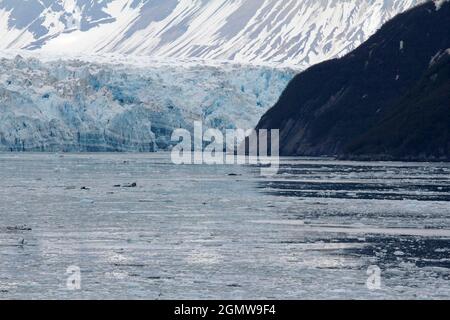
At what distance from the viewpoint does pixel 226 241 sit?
185 feet

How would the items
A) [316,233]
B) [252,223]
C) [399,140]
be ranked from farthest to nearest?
1. [399,140]
2. [252,223]
3. [316,233]

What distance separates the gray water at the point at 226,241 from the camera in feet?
139

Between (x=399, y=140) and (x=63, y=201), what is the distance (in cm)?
10280

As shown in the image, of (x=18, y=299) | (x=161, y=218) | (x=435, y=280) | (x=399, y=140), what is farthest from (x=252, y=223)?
(x=399, y=140)

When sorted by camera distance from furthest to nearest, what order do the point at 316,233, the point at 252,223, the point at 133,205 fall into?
the point at 133,205, the point at 252,223, the point at 316,233

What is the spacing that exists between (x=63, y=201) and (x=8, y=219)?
1579 centimetres

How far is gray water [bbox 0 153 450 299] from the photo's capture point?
42.2 meters

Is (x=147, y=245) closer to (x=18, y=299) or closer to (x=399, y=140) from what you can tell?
(x=18, y=299)

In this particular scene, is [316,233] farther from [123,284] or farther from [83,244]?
[123,284]

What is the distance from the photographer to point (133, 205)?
80062 mm

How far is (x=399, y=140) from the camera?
7052 inches
